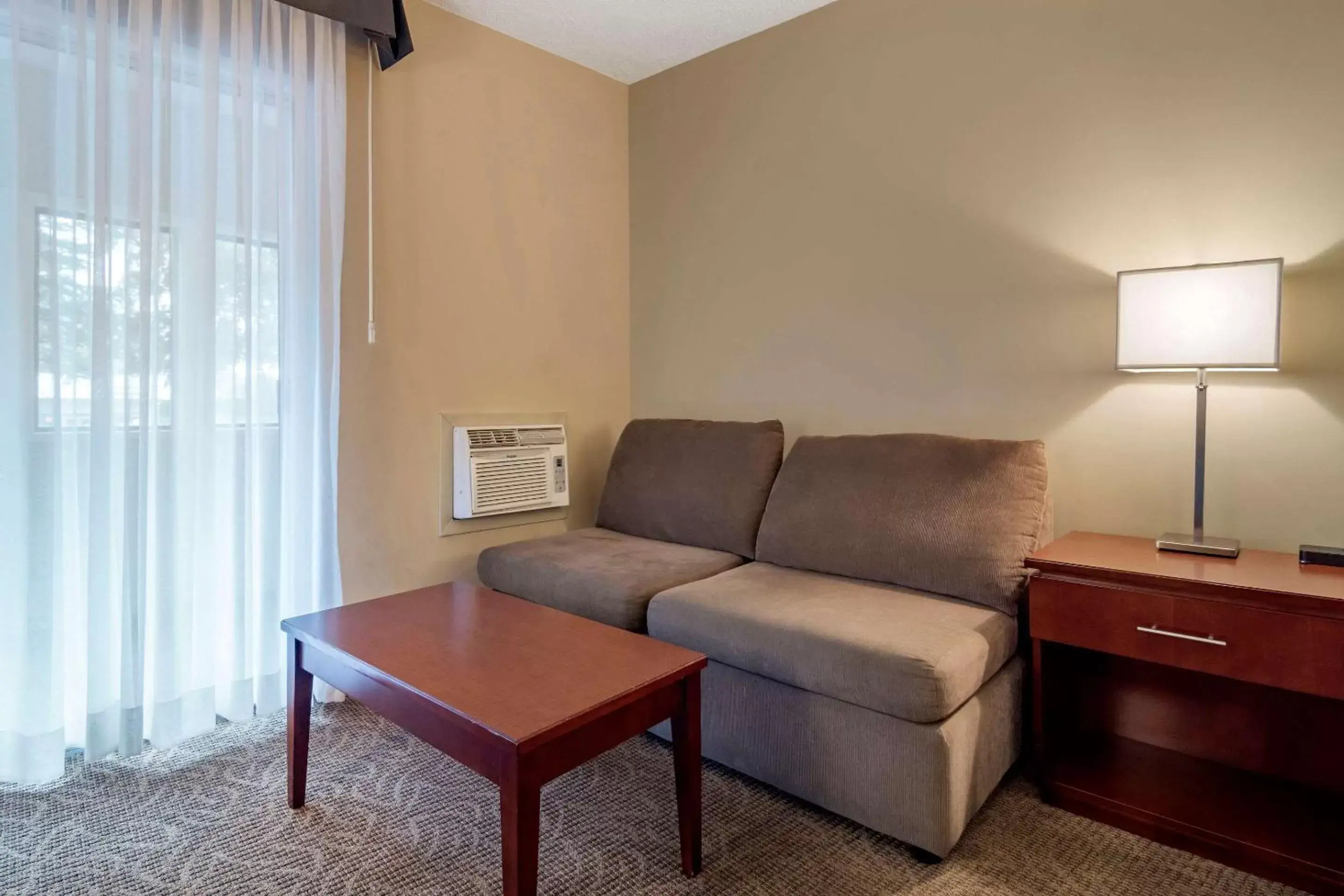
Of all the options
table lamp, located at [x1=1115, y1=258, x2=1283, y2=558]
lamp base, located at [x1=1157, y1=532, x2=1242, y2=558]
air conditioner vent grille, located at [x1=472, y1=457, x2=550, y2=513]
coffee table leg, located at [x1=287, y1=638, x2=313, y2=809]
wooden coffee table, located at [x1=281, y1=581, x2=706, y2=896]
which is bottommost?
coffee table leg, located at [x1=287, y1=638, x2=313, y2=809]

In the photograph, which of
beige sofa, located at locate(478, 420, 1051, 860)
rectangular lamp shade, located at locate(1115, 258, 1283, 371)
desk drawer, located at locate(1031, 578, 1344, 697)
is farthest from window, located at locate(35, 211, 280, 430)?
rectangular lamp shade, located at locate(1115, 258, 1283, 371)

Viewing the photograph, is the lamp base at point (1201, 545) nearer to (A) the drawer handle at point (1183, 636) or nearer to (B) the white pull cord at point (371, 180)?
(A) the drawer handle at point (1183, 636)

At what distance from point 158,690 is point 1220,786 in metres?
2.92

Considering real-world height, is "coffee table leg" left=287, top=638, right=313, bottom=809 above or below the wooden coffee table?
below

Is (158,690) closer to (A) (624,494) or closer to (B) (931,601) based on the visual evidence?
(A) (624,494)

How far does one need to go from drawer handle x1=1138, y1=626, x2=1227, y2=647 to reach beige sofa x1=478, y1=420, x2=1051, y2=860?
0.33m

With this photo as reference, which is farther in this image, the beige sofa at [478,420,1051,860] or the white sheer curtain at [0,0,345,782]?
the white sheer curtain at [0,0,345,782]

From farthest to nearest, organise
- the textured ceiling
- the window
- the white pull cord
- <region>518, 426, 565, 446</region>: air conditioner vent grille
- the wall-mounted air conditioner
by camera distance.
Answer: <region>518, 426, 565, 446</region>: air conditioner vent grille
the wall-mounted air conditioner
the textured ceiling
the white pull cord
the window

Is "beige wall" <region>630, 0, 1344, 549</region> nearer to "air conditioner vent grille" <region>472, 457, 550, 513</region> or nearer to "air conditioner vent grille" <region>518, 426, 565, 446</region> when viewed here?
"air conditioner vent grille" <region>518, 426, 565, 446</region>

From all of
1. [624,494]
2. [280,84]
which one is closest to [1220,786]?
[624,494]

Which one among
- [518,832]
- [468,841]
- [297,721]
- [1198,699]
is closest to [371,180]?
[297,721]

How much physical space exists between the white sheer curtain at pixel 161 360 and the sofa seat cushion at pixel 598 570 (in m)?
→ 0.60

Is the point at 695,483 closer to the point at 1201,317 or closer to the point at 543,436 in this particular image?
the point at 543,436

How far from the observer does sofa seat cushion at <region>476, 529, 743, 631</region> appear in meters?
2.24
